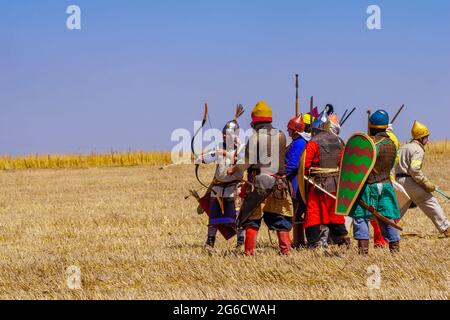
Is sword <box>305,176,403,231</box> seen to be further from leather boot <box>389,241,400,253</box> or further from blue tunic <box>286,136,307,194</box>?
blue tunic <box>286,136,307,194</box>

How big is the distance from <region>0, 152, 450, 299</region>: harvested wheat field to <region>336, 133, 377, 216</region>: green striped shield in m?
0.57

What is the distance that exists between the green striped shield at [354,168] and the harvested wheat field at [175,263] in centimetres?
57

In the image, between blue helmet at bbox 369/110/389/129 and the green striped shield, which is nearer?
the green striped shield

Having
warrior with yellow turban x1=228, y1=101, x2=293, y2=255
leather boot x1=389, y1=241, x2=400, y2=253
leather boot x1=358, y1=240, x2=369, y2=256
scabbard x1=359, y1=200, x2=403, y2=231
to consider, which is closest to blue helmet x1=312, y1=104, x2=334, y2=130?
warrior with yellow turban x1=228, y1=101, x2=293, y2=255

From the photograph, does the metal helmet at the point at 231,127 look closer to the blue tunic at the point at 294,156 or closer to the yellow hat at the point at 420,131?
the blue tunic at the point at 294,156

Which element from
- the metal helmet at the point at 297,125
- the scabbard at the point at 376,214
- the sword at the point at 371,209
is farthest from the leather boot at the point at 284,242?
the metal helmet at the point at 297,125

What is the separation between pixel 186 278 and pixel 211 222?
9.01 ft

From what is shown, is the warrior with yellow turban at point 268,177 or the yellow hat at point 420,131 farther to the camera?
the yellow hat at point 420,131

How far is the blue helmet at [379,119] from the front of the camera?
984 centimetres

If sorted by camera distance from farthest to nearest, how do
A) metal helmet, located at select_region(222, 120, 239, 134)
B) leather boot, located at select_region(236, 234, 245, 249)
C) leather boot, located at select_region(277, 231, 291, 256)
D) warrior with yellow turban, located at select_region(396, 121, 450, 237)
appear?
warrior with yellow turban, located at select_region(396, 121, 450, 237) < leather boot, located at select_region(236, 234, 245, 249) < metal helmet, located at select_region(222, 120, 239, 134) < leather boot, located at select_region(277, 231, 291, 256)

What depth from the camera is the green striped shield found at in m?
9.44
